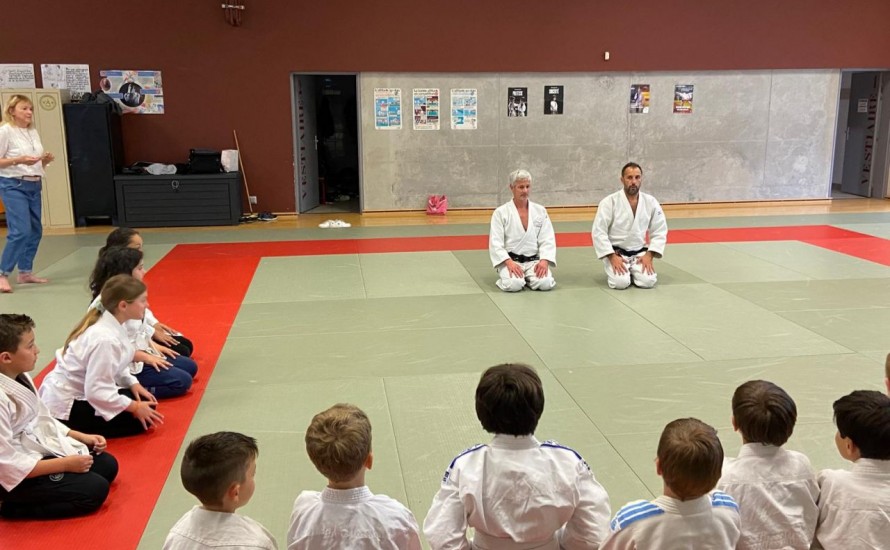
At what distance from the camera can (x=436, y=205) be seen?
12.0 m

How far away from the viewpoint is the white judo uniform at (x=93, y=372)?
12.3 feet

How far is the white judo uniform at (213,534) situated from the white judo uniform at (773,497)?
147 cm

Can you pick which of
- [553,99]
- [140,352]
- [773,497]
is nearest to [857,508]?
[773,497]

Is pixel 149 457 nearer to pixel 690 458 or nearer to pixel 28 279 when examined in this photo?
pixel 690 458

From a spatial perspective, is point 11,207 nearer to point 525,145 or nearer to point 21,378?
point 21,378

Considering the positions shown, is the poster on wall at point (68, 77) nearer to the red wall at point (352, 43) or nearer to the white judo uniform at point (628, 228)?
→ the red wall at point (352, 43)

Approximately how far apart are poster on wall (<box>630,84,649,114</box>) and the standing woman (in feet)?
28.4

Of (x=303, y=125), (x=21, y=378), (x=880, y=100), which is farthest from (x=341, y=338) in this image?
(x=880, y=100)

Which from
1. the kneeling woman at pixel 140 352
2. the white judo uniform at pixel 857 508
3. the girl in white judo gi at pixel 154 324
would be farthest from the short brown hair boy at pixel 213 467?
the girl in white judo gi at pixel 154 324

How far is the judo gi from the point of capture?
9.86 ft

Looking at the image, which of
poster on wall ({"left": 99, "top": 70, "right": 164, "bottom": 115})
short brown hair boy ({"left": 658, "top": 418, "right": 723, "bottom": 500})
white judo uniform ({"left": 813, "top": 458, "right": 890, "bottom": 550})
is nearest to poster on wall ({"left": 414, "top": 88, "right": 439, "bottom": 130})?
poster on wall ({"left": 99, "top": 70, "right": 164, "bottom": 115})

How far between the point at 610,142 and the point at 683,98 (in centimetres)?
139

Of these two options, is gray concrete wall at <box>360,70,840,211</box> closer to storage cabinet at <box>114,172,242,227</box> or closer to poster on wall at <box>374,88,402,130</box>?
poster on wall at <box>374,88,402,130</box>

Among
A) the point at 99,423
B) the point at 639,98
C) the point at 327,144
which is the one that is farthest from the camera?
the point at 327,144
